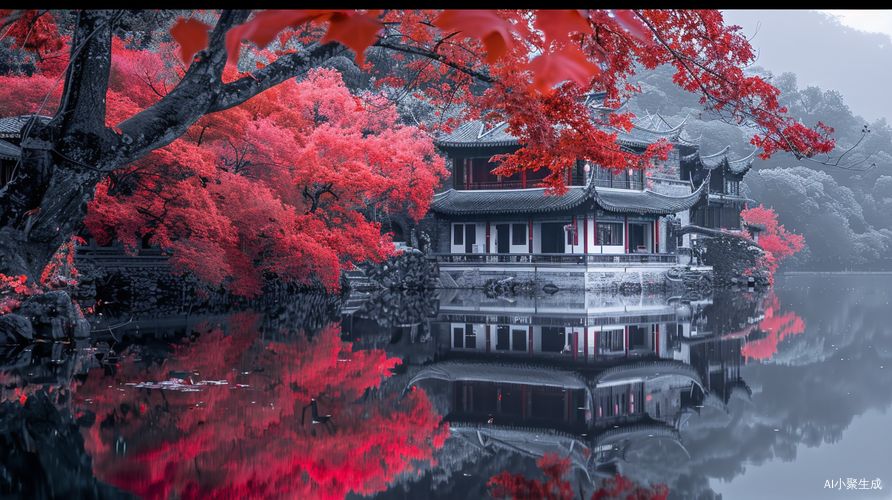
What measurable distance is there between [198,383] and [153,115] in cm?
314

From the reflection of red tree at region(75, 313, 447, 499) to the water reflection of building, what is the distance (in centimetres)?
64

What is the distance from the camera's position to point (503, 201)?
1235 inches

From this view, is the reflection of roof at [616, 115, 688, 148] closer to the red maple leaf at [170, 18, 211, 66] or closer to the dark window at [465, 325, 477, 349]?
the dark window at [465, 325, 477, 349]

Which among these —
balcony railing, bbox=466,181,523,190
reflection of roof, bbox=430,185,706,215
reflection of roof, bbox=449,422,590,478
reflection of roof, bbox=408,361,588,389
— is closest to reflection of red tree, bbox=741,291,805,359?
reflection of roof, bbox=408,361,588,389

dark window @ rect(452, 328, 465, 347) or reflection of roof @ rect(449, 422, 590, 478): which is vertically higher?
dark window @ rect(452, 328, 465, 347)

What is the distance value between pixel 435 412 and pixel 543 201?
24.0m

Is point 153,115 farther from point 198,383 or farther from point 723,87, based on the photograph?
point 723,87

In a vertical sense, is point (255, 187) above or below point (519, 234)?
above

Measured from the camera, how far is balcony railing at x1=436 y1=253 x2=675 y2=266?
28328 millimetres

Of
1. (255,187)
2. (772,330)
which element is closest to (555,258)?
(255,187)

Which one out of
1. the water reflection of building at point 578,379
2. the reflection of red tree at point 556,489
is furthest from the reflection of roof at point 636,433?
the reflection of red tree at point 556,489

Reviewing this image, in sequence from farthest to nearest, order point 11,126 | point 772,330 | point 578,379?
point 11,126, point 772,330, point 578,379

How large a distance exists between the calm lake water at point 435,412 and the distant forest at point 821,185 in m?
42.2

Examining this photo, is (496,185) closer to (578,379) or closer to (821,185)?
(578,379)
